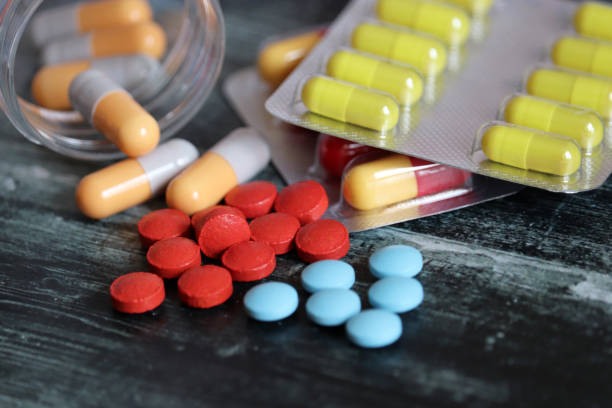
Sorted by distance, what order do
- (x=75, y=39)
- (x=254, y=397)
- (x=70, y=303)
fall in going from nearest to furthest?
(x=254, y=397), (x=70, y=303), (x=75, y=39)

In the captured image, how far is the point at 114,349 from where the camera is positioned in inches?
60.7

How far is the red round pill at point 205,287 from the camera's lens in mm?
1604

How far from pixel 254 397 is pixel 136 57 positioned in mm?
1290

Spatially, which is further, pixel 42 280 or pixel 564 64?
pixel 564 64

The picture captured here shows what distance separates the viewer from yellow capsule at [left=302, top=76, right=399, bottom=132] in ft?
6.05

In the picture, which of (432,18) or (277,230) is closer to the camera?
(277,230)

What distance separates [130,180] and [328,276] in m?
0.60

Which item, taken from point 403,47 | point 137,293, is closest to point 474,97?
point 403,47

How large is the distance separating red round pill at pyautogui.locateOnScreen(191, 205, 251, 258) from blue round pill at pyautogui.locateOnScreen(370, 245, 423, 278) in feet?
1.01

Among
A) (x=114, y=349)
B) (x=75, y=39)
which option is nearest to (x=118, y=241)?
(x=114, y=349)

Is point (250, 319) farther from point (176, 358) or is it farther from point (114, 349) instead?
point (114, 349)

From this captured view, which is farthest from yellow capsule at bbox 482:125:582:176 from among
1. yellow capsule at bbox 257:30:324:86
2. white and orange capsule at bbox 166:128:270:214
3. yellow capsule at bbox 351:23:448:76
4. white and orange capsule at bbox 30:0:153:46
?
white and orange capsule at bbox 30:0:153:46

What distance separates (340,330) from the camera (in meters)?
1.56

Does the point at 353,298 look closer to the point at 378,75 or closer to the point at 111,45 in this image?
the point at 378,75
